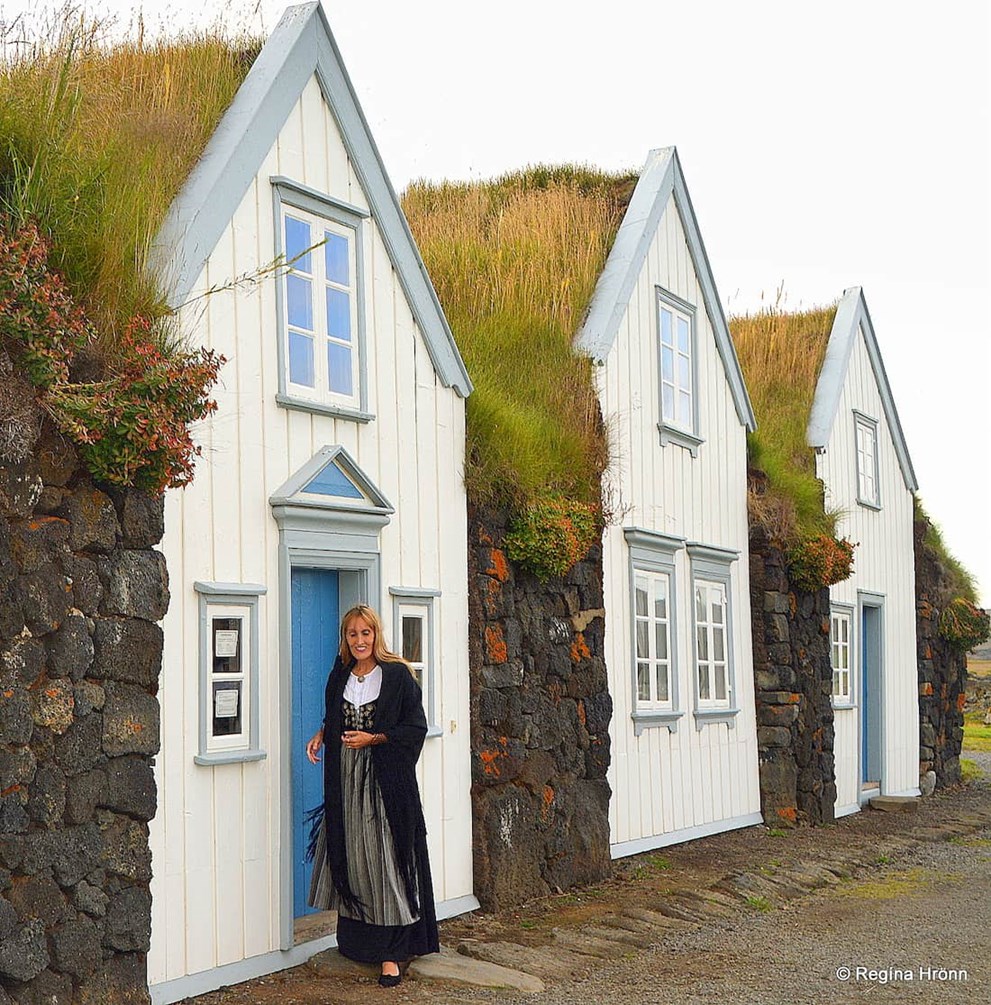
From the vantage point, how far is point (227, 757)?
8164 millimetres

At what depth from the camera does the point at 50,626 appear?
6.80m

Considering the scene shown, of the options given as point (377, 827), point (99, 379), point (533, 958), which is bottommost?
point (533, 958)

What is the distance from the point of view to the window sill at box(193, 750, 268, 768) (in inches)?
316

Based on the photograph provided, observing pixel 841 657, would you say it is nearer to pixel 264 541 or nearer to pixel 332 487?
pixel 332 487

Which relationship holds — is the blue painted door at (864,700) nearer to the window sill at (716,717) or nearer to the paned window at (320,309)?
the window sill at (716,717)

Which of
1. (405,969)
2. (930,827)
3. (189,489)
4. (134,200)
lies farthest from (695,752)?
(134,200)

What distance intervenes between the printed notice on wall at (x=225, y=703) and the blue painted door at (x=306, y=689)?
2.02ft

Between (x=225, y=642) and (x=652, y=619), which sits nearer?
(x=225, y=642)

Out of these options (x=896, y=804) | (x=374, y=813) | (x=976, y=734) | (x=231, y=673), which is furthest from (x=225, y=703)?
(x=976, y=734)

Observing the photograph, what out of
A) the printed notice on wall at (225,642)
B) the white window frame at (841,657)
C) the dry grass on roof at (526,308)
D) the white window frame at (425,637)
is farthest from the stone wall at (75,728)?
the white window frame at (841,657)

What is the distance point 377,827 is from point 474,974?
1.04m

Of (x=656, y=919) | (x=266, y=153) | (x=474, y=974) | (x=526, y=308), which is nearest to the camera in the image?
(x=474, y=974)

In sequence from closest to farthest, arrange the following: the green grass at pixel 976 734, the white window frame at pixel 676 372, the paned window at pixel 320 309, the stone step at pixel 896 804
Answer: the paned window at pixel 320 309, the white window frame at pixel 676 372, the stone step at pixel 896 804, the green grass at pixel 976 734

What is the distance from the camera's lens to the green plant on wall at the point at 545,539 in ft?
35.7
